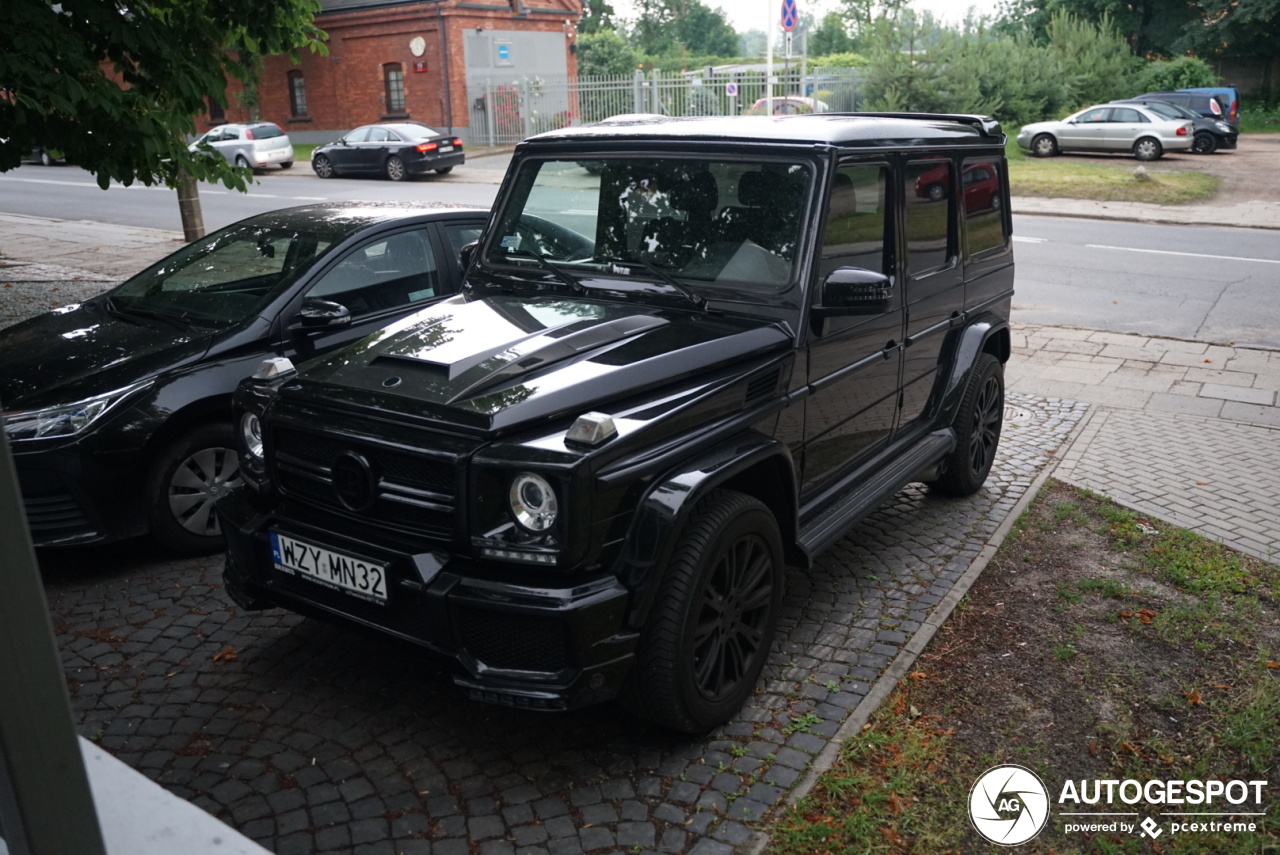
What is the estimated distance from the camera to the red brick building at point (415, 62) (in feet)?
124

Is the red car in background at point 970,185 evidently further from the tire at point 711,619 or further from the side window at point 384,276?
the side window at point 384,276

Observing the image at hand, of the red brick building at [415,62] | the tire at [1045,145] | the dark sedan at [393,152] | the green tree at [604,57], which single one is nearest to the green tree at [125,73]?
the dark sedan at [393,152]

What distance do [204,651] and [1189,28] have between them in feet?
159

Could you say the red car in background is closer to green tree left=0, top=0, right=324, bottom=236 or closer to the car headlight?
the car headlight

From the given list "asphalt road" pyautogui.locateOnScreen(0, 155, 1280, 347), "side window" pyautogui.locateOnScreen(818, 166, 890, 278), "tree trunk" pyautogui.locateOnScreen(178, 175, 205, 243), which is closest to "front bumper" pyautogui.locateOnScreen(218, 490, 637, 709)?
"side window" pyautogui.locateOnScreen(818, 166, 890, 278)

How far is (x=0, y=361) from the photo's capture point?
549 centimetres

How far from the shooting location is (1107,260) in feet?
48.9

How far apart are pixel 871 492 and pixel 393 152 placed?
2510 centimetres

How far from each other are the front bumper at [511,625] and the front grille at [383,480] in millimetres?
114

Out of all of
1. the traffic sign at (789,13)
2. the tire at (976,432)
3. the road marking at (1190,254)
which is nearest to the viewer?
the tire at (976,432)

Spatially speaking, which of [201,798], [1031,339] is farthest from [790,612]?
[1031,339]

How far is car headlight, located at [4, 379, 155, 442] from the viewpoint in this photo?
16.0 feet

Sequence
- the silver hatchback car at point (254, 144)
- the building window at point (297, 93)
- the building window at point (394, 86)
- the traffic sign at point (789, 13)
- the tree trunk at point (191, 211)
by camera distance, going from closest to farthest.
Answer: the tree trunk at point (191, 211) < the traffic sign at point (789, 13) < the silver hatchback car at point (254, 144) < the building window at point (394, 86) < the building window at point (297, 93)

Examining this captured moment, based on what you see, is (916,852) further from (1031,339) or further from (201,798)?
(1031,339)
